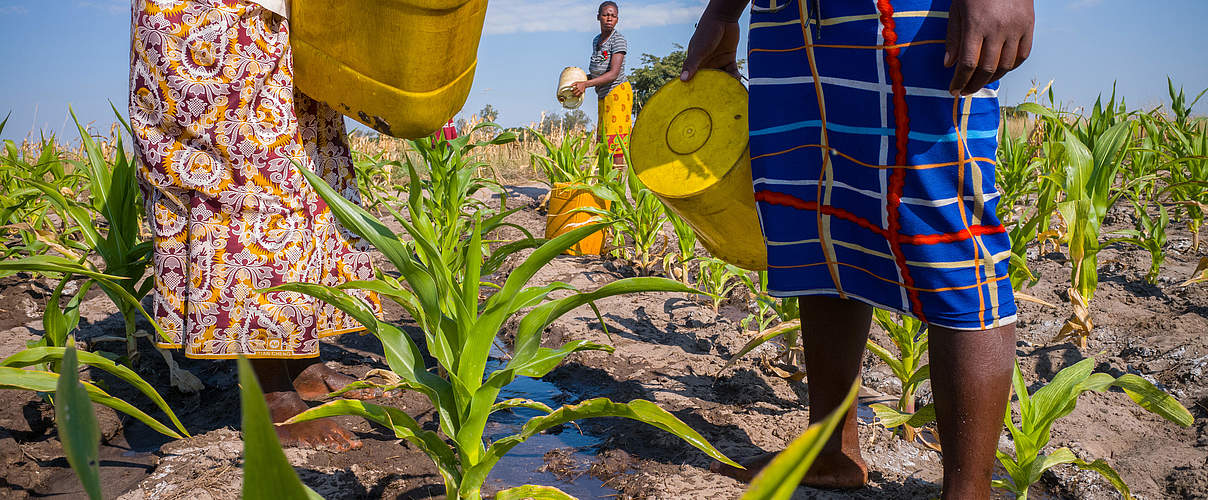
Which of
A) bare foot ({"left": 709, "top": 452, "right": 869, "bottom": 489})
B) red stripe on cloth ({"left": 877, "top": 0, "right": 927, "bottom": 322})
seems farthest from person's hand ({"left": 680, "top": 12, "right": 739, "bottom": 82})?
bare foot ({"left": 709, "top": 452, "right": 869, "bottom": 489})

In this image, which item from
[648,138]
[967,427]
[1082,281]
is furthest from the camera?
[1082,281]

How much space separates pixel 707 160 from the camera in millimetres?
1414

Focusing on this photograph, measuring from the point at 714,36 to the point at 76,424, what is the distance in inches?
50.8

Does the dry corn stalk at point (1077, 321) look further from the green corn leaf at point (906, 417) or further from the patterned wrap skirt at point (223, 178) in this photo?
the patterned wrap skirt at point (223, 178)

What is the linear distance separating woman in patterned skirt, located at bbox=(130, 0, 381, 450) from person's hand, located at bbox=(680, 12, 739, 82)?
86 cm

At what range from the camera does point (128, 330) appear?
1969 millimetres

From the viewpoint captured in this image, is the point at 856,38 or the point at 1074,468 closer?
the point at 856,38

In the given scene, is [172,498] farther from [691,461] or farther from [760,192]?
[760,192]

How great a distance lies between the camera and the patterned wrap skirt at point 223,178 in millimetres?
1440

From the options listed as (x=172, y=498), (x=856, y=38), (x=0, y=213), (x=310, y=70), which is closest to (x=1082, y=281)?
(x=856, y=38)

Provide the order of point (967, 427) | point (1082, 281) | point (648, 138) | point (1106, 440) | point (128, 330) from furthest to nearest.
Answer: point (1082, 281)
point (128, 330)
point (1106, 440)
point (648, 138)
point (967, 427)

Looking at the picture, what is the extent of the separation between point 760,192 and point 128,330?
1.76 m

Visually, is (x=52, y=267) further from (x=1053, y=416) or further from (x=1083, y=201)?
(x=1083, y=201)

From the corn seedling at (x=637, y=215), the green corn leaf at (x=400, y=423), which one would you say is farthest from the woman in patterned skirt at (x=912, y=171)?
the corn seedling at (x=637, y=215)
